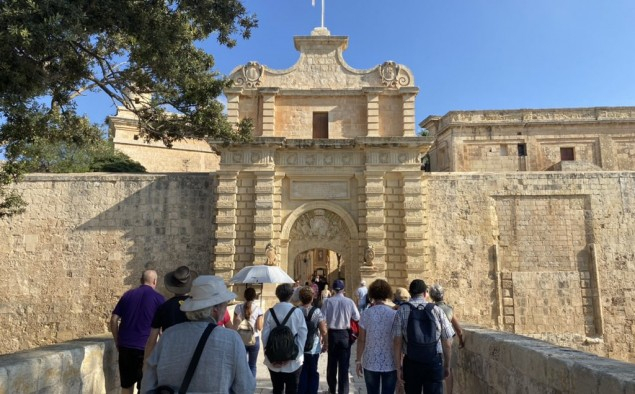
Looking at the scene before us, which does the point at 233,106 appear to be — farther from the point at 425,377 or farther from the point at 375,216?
the point at 425,377

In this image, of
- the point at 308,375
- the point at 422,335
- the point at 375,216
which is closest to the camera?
the point at 422,335

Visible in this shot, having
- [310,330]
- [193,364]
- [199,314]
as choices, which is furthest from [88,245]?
[193,364]

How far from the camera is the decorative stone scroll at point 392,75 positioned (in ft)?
48.4

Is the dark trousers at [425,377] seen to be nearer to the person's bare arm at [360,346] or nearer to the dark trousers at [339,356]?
the person's bare arm at [360,346]

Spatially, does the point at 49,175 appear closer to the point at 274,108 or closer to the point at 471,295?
the point at 274,108

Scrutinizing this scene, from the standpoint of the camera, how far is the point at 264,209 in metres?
14.0

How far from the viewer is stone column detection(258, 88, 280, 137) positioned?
1450cm

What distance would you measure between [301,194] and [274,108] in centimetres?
292

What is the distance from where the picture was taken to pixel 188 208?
1491 cm

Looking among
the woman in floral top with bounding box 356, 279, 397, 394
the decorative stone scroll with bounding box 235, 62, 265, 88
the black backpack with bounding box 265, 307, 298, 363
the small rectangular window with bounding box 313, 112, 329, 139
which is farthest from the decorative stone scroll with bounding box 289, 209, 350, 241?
the black backpack with bounding box 265, 307, 298, 363

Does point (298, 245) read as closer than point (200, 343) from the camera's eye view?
No

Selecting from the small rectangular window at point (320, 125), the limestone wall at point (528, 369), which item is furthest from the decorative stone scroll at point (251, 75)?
the limestone wall at point (528, 369)

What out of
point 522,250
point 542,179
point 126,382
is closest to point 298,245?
point 522,250

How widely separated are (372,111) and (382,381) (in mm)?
10989
